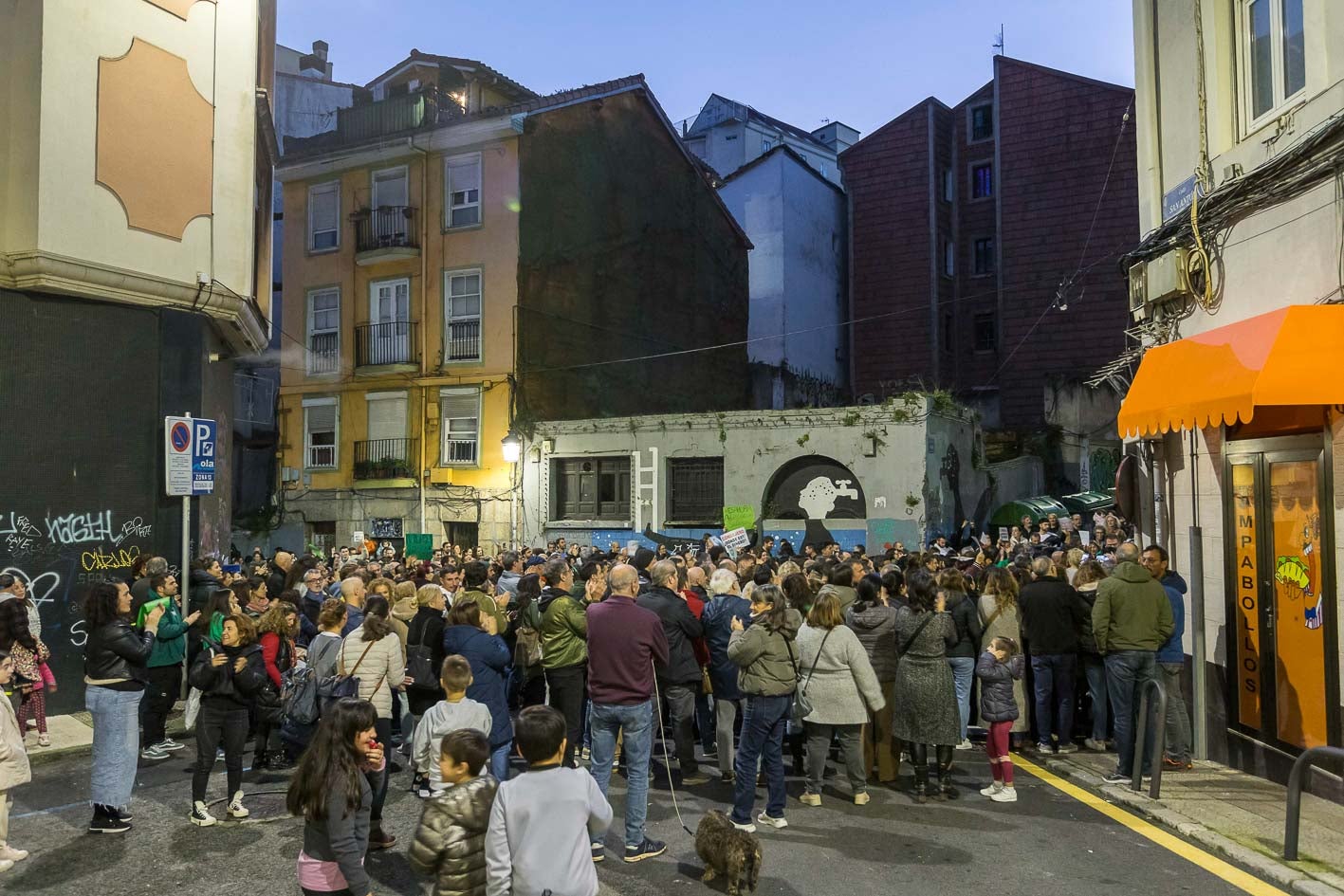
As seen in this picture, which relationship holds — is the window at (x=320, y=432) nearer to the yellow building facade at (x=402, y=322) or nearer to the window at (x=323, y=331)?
the yellow building facade at (x=402, y=322)

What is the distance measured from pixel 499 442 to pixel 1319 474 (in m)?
20.0

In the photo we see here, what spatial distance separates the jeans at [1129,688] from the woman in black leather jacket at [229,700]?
6.75m

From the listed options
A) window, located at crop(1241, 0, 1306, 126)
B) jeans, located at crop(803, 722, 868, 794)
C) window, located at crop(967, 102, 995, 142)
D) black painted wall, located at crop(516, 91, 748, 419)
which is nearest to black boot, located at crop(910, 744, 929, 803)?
jeans, located at crop(803, 722, 868, 794)

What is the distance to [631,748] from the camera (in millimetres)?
6395

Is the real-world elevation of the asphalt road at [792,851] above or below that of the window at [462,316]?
below

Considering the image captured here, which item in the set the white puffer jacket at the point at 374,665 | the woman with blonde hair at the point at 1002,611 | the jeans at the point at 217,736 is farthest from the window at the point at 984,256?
the jeans at the point at 217,736

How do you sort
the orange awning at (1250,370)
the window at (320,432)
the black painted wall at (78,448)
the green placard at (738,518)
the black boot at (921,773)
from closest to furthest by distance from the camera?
the orange awning at (1250,370)
the black boot at (921,773)
the black painted wall at (78,448)
the green placard at (738,518)
the window at (320,432)

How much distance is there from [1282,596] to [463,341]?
21.0 meters

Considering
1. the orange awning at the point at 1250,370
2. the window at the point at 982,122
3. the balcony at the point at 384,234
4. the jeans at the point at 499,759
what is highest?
the window at the point at 982,122

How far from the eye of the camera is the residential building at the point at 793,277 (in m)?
34.1

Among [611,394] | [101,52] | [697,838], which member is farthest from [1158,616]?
[611,394]

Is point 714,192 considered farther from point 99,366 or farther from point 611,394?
point 99,366

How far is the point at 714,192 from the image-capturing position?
32281 millimetres

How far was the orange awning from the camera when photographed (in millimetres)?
6602
